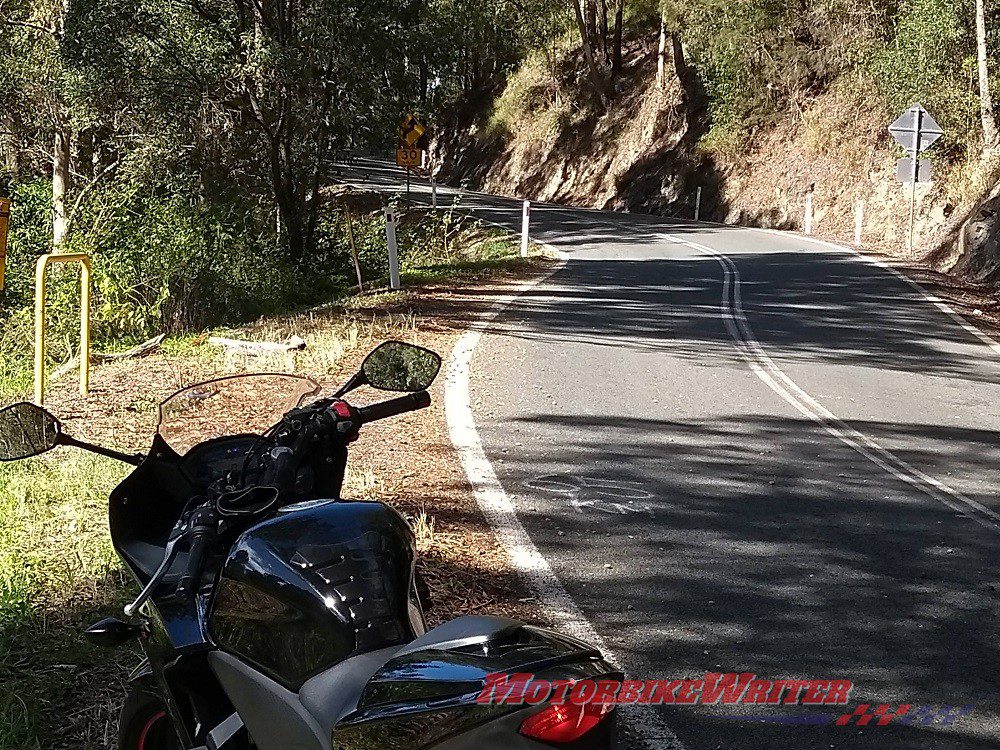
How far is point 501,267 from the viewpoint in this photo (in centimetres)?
2062

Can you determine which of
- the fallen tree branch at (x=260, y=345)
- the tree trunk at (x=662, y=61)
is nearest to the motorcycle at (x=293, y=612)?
the fallen tree branch at (x=260, y=345)

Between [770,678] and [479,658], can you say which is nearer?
[479,658]

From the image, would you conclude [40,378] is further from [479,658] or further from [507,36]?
[507,36]

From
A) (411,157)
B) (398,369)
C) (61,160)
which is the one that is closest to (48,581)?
(398,369)

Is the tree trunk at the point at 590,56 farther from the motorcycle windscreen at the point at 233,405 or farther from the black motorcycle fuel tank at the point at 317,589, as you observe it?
the black motorcycle fuel tank at the point at 317,589

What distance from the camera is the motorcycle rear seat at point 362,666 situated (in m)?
2.28

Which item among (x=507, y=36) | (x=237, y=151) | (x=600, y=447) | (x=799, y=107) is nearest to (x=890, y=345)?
(x=600, y=447)

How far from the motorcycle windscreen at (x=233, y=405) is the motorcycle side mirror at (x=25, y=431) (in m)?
0.44

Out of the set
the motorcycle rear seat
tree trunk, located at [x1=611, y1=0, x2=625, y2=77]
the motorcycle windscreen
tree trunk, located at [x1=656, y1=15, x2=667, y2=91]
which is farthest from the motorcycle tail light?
tree trunk, located at [x1=611, y1=0, x2=625, y2=77]

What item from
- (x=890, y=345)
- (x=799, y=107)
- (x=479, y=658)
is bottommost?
(x=890, y=345)

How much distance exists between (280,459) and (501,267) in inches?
699

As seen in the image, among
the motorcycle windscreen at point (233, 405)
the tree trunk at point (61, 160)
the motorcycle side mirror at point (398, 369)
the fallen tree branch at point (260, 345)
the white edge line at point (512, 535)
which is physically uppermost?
the tree trunk at point (61, 160)

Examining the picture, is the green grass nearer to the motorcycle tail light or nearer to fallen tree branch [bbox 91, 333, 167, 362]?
the motorcycle tail light

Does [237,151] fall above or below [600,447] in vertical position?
above
